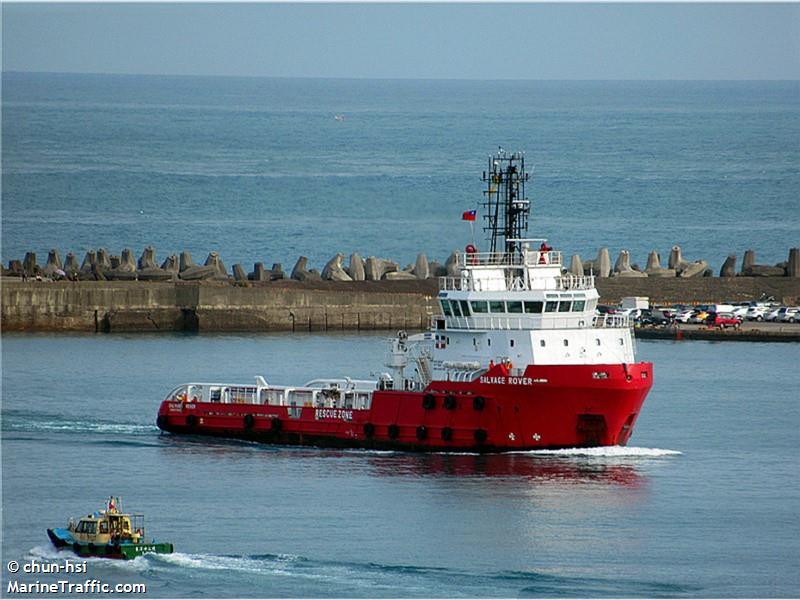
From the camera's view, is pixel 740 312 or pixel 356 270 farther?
pixel 356 270

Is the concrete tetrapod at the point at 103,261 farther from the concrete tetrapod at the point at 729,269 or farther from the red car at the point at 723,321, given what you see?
the concrete tetrapod at the point at 729,269

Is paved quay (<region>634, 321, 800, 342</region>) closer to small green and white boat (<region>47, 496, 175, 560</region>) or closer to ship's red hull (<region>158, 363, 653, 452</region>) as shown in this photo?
ship's red hull (<region>158, 363, 653, 452</region>)

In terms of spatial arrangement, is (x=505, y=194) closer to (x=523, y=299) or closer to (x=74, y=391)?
(x=523, y=299)

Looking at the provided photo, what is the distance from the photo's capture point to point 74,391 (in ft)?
207

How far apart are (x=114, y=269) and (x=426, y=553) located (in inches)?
2085

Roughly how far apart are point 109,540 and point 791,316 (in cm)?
5306

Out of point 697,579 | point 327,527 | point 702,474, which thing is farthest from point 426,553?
point 702,474

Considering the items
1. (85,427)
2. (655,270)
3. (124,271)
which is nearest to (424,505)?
(85,427)

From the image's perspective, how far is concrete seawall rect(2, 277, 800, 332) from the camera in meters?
81.8

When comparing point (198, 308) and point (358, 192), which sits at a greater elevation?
point (358, 192)

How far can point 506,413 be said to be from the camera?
50.1 metres

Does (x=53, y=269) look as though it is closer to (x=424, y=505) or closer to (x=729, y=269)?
(x=729, y=269)

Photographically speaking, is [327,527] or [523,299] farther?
[523,299]

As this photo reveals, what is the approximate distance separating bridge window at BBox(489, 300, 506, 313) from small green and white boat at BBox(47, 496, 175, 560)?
13.9 meters
